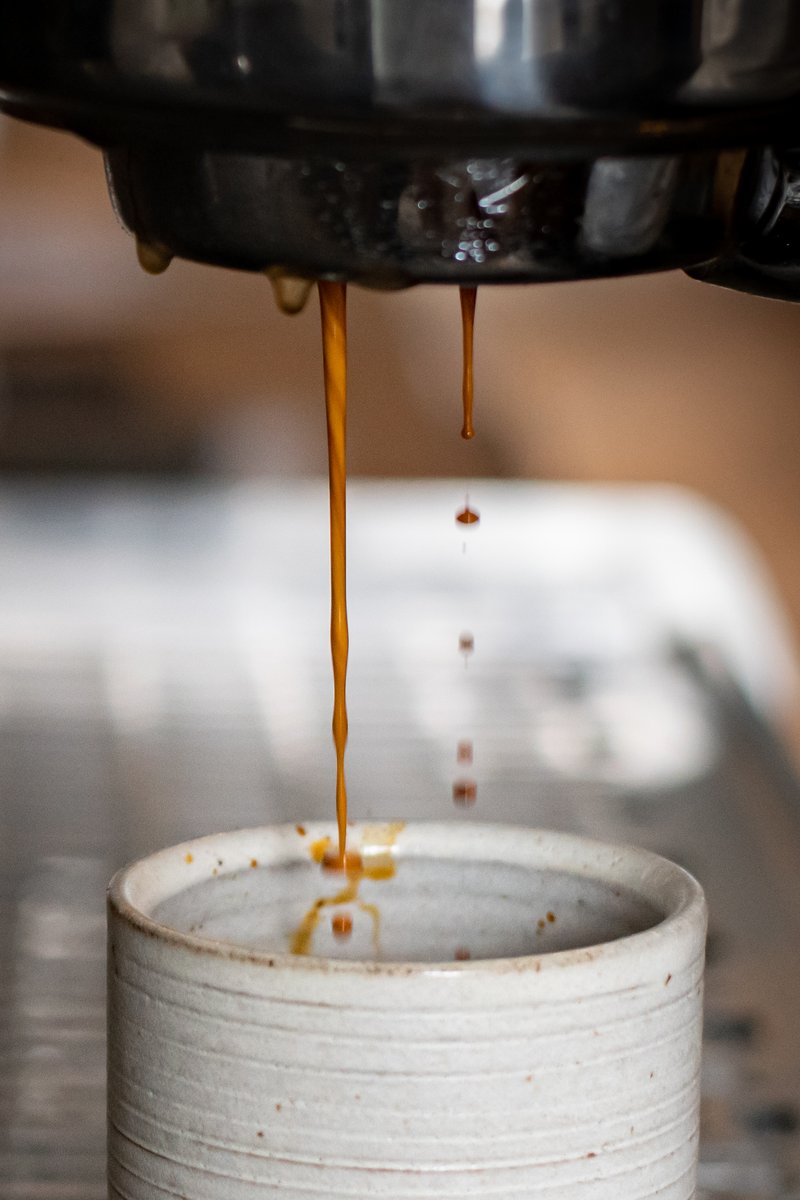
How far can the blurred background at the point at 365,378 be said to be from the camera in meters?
1.71

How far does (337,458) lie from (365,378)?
1.83 metres

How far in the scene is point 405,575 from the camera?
0.95m

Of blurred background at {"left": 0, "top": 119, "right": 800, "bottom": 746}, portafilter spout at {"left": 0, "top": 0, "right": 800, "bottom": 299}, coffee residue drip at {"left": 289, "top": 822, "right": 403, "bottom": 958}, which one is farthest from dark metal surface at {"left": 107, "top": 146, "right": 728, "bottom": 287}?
blurred background at {"left": 0, "top": 119, "right": 800, "bottom": 746}

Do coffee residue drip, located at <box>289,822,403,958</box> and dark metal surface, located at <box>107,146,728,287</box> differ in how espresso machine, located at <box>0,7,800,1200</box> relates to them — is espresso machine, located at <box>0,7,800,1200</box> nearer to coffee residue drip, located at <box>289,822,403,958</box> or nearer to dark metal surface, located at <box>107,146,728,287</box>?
dark metal surface, located at <box>107,146,728,287</box>

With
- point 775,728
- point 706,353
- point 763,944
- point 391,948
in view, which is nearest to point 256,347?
point 706,353

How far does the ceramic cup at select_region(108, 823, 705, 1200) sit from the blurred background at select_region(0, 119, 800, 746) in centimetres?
114

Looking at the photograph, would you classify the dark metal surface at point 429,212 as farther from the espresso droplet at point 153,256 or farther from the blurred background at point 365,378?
the blurred background at point 365,378

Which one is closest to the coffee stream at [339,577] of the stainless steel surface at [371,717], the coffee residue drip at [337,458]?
the coffee residue drip at [337,458]

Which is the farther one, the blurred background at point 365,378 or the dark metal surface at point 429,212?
the blurred background at point 365,378

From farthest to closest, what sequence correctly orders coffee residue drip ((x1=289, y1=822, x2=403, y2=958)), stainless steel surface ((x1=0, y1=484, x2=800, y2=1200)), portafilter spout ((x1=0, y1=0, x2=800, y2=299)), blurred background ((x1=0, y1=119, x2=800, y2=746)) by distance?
blurred background ((x1=0, y1=119, x2=800, y2=746)), stainless steel surface ((x1=0, y1=484, x2=800, y2=1200)), coffee residue drip ((x1=289, y1=822, x2=403, y2=958)), portafilter spout ((x1=0, y1=0, x2=800, y2=299))

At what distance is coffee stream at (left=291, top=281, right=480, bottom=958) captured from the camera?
28 cm

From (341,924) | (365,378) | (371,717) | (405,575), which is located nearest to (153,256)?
(341,924)

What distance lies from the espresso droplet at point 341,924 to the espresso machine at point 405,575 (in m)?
0.11

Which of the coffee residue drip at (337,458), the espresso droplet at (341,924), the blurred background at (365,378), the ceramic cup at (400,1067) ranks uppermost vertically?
the coffee residue drip at (337,458)
